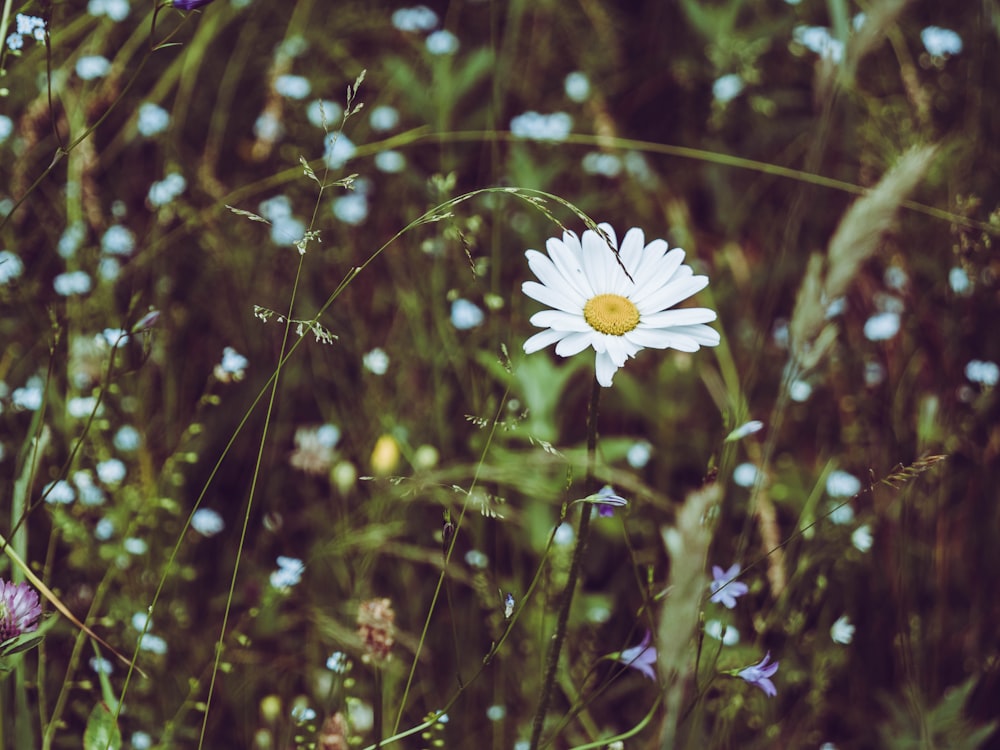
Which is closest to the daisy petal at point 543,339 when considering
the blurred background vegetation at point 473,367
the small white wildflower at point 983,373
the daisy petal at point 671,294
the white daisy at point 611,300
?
the white daisy at point 611,300

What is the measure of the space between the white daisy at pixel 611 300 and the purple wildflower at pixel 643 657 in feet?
1.16

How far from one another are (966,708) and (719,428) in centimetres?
73

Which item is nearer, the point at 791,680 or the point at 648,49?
the point at 791,680

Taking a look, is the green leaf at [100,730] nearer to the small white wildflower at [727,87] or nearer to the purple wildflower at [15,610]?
the purple wildflower at [15,610]

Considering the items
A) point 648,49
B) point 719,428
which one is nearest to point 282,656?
point 719,428

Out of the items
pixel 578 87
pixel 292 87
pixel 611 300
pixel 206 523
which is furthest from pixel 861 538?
pixel 292 87

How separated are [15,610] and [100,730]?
0.71 feet

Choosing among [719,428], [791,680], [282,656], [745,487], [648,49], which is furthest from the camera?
[648,49]

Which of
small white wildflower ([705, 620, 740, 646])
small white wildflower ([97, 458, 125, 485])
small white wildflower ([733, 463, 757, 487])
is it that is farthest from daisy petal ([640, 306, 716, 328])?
small white wildflower ([97, 458, 125, 485])

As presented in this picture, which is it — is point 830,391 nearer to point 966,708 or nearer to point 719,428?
point 719,428

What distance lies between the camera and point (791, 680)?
145 cm

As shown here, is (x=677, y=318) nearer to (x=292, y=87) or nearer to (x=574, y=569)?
(x=574, y=569)

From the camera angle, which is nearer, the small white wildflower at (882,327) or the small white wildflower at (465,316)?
the small white wildflower at (465,316)

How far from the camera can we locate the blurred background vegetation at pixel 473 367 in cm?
148
